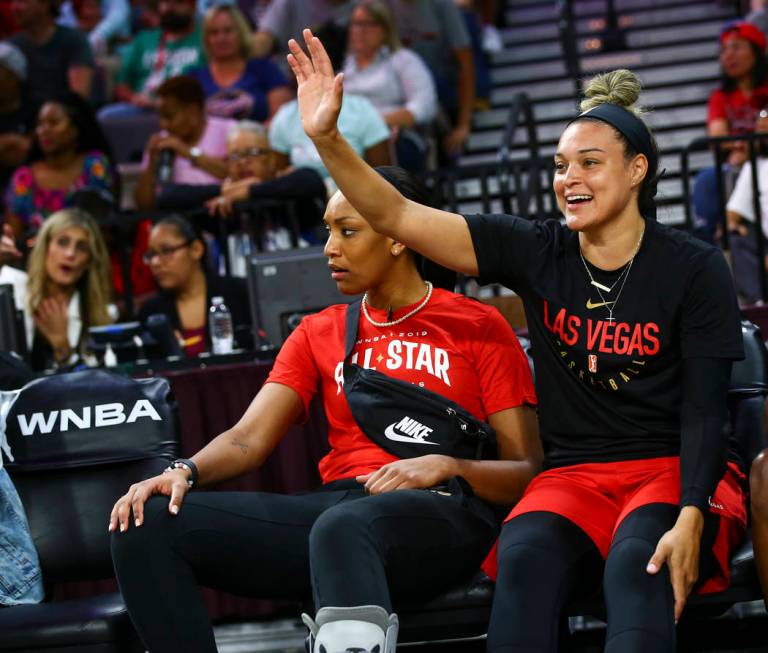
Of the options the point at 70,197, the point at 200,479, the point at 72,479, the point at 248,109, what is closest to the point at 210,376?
the point at 72,479

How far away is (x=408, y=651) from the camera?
10.9 feet

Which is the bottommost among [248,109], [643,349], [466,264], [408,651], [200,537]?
[408,651]

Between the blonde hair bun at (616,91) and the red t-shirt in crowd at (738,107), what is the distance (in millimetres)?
3881

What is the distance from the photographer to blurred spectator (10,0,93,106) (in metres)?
8.40

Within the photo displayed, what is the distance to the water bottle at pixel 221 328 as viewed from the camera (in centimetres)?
501

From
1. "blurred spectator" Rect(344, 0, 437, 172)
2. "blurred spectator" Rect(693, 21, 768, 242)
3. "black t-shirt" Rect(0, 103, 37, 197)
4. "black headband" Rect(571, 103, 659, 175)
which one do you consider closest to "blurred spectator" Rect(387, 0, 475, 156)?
"blurred spectator" Rect(344, 0, 437, 172)

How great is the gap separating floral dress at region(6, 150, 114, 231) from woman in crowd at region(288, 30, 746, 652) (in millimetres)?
4320

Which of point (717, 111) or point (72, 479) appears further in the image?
point (717, 111)

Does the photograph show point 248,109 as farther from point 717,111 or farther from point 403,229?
point 403,229

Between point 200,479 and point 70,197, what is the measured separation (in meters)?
4.13

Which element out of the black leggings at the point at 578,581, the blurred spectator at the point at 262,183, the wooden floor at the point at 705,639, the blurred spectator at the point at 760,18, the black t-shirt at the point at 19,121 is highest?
the blurred spectator at the point at 760,18

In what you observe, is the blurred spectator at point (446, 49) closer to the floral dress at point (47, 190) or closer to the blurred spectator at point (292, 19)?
the blurred spectator at point (292, 19)

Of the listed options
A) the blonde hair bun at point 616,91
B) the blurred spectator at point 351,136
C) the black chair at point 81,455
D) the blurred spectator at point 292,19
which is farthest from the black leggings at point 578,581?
the blurred spectator at point 292,19

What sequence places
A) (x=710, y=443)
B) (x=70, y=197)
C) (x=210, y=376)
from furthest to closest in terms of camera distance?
(x=70, y=197) → (x=210, y=376) → (x=710, y=443)
